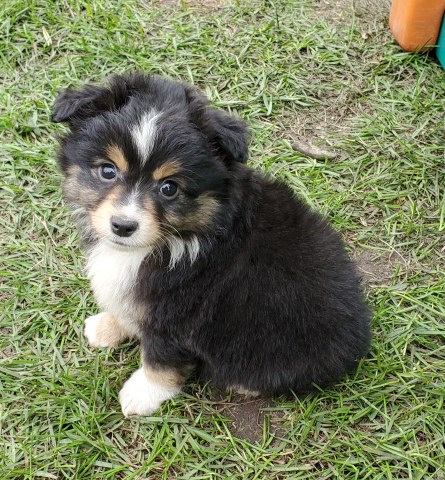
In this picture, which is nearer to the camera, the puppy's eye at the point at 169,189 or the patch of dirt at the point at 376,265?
the puppy's eye at the point at 169,189

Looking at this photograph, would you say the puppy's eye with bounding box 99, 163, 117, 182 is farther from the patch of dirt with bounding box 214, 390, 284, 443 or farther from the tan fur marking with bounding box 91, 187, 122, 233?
the patch of dirt with bounding box 214, 390, 284, 443

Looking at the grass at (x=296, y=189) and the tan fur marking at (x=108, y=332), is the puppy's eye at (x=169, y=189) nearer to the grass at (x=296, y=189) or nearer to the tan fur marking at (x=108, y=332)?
the tan fur marking at (x=108, y=332)

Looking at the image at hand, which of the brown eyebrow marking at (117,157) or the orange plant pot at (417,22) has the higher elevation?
the brown eyebrow marking at (117,157)

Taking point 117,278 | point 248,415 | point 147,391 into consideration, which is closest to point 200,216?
point 117,278

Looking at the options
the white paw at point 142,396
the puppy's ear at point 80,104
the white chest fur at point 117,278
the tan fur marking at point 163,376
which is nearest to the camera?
the puppy's ear at point 80,104

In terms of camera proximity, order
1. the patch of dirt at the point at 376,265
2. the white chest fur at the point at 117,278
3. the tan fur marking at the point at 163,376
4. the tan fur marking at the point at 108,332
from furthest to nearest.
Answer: the patch of dirt at the point at 376,265, the tan fur marking at the point at 108,332, the tan fur marking at the point at 163,376, the white chest fur at the point at 117,278

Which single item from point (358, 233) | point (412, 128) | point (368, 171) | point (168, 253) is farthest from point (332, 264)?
point (412, 128)

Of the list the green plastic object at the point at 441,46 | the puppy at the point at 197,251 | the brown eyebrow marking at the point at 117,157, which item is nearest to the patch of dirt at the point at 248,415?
the puppy at the point at 197,251
